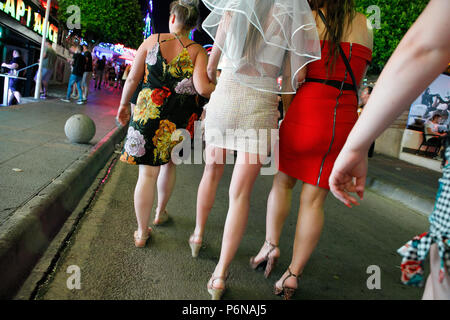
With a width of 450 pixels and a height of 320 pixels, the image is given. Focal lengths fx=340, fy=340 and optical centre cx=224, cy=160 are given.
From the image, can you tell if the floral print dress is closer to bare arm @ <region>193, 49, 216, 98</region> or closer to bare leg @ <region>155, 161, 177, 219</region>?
bare arm @ <region>193, 49, 216, 98</region>

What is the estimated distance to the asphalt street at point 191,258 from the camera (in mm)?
2264

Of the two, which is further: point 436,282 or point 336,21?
point 336,21

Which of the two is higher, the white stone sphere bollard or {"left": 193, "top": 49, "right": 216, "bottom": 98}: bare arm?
{"left": 193, "top": 49, "right": 216, "bottom": 98}: bare arm

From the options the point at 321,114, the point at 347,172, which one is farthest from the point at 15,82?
the point at 347,172

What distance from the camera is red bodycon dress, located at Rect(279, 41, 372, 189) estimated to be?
7.30 feet

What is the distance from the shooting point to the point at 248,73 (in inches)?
83.7

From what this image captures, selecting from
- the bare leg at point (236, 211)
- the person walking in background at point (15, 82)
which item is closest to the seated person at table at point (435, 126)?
the bare leg at point (236, 211)

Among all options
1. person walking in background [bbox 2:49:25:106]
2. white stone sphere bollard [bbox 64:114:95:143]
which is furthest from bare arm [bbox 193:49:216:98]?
person walking in background [bbox 2:49:25:106]

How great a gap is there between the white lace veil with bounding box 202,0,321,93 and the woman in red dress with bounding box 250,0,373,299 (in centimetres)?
17

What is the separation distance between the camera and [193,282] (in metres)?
2.39

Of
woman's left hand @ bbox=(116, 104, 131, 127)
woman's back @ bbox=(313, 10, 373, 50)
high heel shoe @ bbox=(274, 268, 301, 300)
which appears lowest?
high heel shoe @ bbox=(274, 268, 301, 300)

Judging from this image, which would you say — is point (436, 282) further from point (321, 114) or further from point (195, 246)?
point (195, 246)

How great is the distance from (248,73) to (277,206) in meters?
1.06
